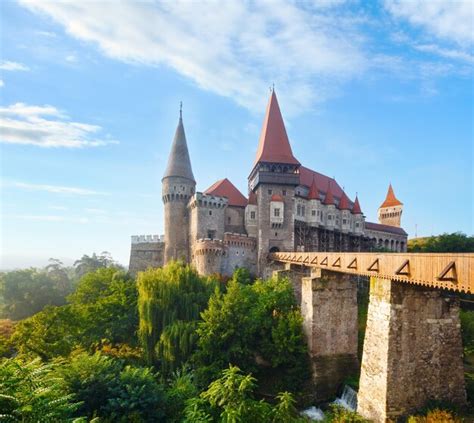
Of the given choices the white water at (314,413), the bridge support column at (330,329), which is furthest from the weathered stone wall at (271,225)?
the white water at (314,413)

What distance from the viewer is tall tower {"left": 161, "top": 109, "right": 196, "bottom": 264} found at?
110ft

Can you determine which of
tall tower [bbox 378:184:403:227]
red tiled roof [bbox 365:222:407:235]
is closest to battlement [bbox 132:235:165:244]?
red tiled roof [bbox 365:222:407:235]

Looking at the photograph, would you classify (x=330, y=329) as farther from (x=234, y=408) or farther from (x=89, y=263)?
(x=89, y=263)

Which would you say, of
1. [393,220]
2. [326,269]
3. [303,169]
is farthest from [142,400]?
[393,220]

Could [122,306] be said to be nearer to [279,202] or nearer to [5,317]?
[279,202]

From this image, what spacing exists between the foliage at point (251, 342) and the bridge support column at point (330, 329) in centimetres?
77

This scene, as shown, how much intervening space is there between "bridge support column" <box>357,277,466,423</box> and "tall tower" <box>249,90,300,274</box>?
21834mm

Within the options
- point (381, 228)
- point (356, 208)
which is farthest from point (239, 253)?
point (381, 228)

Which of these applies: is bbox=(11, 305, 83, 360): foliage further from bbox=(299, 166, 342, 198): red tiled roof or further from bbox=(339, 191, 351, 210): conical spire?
A: bbox=(339, 191, 351, 210): conical spire

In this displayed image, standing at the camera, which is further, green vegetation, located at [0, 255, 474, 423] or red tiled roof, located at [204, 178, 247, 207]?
red tiled roof, located at [204, 178, 247, 207]

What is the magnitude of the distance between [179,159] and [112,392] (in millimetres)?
26758

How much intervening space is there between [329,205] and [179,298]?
87.8 feet

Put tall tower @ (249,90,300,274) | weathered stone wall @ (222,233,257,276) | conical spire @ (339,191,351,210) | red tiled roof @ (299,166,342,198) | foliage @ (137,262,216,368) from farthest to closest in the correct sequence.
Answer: conical spire @ (339,191,351,210) → red tiled roof @ (299,166,342,198) → tall tower @ (249,90,300,274) → weathered stone wall @ (222,233,257,276) → foliage @ (137,262,216,368)

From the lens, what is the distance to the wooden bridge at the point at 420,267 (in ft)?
24.6
